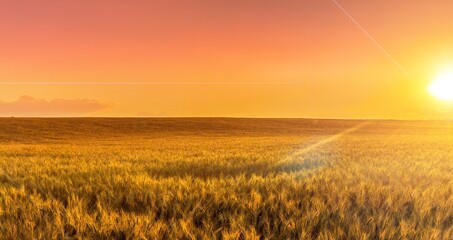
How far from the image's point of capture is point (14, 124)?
56500 millimetres

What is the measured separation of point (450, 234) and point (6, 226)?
12.8ft

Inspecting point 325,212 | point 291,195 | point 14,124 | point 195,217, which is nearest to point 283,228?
point 325,212

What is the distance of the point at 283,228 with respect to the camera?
377cm

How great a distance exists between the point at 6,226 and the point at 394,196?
4264mm

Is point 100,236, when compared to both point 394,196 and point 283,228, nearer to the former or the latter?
point 283,228

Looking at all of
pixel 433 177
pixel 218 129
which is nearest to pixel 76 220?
pixel 433 177

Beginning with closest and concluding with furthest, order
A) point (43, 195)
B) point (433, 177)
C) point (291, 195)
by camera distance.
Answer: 1. point (291, 195)
2. point (43, 195)
3. point (433, 177)

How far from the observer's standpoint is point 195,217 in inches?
165

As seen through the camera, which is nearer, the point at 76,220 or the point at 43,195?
the point at 76,220

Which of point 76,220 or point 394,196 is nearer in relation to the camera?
point 76,220

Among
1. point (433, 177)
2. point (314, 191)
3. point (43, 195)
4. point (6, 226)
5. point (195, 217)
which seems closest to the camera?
point (6, 226)

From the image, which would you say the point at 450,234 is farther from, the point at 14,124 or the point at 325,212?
the point at 14,124

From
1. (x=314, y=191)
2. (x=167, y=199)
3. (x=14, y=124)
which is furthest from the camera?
(x=14, y=124)

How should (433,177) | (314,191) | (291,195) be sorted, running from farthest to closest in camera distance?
(433,177), (314,191), (291,195)
